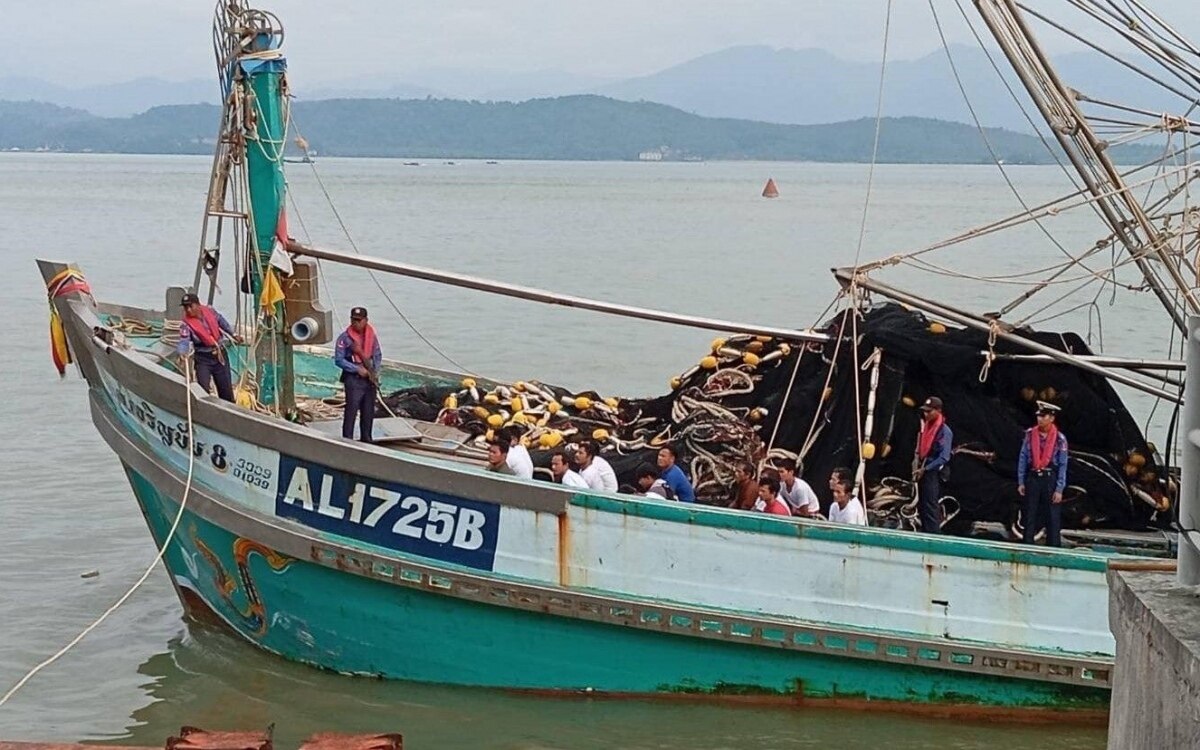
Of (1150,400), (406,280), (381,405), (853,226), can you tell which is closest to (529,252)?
(406,280)

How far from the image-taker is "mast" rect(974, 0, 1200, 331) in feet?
26.5

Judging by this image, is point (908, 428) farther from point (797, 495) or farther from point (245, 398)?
point (245, 398)

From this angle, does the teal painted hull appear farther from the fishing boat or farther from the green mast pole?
the green mast pole

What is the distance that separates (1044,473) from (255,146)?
17.9 ft

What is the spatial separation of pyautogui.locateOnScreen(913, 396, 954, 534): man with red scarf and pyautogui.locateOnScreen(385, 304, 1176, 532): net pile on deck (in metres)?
0.22

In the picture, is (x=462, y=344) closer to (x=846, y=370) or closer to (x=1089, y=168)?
(x=846, y=370)

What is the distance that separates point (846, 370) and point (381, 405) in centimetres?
340

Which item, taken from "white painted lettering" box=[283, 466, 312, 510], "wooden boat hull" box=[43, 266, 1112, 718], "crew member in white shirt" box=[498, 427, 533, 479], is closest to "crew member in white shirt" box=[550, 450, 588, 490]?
"crew member in white shirt" box=[498, 427, 533, 479]

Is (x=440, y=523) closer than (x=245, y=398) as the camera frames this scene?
Yes

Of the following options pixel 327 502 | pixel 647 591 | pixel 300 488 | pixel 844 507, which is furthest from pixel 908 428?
pixel 300 488

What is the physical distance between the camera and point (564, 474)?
8.77 meters

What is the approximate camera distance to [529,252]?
152 ft

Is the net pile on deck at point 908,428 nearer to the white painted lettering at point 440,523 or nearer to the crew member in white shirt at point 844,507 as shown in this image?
the crew member in white shirt at point 844,507

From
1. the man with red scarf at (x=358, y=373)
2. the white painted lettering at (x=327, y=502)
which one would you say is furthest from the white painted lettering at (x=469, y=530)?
the man with red scarf at (x=358, y=373)
